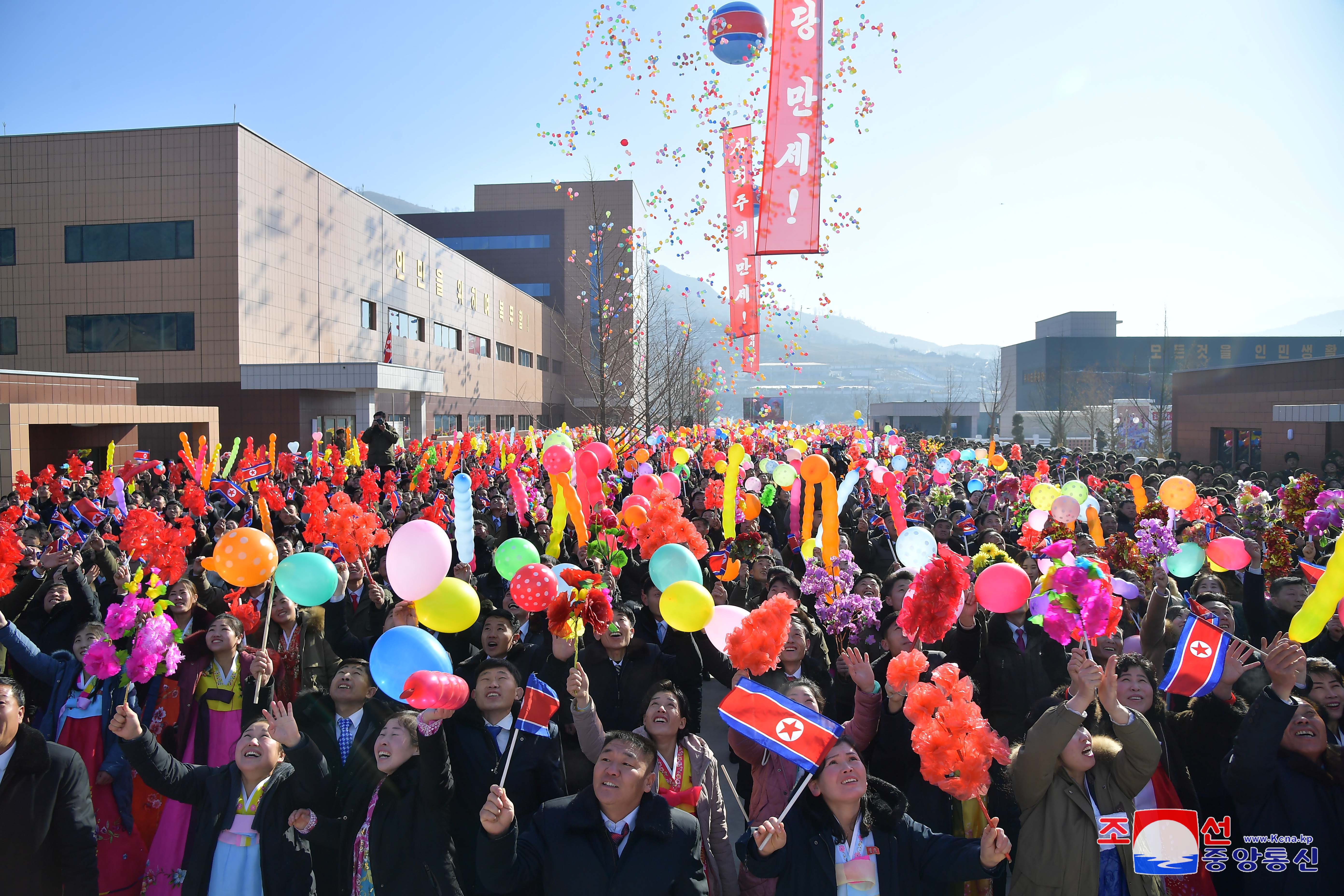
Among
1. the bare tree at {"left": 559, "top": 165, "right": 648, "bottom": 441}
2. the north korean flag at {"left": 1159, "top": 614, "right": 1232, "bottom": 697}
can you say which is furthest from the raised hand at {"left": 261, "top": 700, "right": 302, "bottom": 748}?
the bare tree at {"left": 559, "top": 165, "right": 648, "bottom": 441}

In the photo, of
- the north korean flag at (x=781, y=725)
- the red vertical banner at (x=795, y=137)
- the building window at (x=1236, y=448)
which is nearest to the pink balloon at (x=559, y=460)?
the north korean flag at (x=781, y=725)

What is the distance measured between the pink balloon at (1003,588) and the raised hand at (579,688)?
225cm

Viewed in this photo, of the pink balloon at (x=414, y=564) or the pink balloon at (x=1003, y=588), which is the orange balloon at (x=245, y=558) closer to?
the pink balloon at (x=414, y=564)

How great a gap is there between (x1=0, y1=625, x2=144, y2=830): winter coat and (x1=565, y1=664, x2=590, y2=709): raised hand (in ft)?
8.10

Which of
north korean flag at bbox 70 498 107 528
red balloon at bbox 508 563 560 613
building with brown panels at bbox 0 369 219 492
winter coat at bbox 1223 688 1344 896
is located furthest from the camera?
building with brown panels at bbox 0 369 219 492

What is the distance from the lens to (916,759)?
3.83 metres

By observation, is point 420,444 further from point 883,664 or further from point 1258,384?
point 1258,384

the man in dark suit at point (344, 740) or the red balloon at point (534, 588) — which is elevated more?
the red balloon at point (534, 588)

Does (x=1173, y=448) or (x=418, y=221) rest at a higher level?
(x=418, y=221)

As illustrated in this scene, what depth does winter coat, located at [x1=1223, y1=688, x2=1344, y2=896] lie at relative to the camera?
3271mm

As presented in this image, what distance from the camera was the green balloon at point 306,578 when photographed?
4633 millimetres

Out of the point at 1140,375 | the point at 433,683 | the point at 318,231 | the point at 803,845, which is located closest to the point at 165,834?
the point at 433,683

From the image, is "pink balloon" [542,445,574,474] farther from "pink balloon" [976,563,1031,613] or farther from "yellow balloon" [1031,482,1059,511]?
"yellow balloon" [1031,482,1059,511]

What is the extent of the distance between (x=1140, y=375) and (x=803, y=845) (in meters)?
73.4
